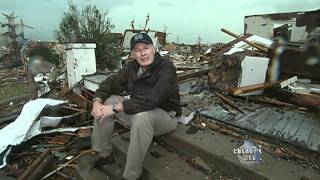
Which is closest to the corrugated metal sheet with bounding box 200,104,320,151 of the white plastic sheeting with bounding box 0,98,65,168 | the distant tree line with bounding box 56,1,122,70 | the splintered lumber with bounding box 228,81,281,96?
the splintered lumber with bounding box 228,81,281,96

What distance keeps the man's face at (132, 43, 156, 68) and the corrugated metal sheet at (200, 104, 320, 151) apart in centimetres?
124

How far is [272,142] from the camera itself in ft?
10.8

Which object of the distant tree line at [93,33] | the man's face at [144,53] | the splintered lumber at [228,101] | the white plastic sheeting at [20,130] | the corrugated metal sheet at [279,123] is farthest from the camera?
the distant tree line at [93,33]

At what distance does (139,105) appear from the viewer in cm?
305

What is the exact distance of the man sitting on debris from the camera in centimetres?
294

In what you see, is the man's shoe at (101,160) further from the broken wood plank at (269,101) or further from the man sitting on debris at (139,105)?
the broken wood plank at (269,101)

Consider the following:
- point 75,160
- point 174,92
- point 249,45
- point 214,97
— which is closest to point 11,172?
point 75,160

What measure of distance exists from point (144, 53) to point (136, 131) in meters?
0.99

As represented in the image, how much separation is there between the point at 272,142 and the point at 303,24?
8939 millimetres

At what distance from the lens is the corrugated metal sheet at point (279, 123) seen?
10.5 feet

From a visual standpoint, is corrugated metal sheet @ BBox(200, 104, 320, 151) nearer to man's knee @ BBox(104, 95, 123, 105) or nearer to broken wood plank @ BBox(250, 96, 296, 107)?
broken wood plank @ BBox(250, 96, 296, 107)

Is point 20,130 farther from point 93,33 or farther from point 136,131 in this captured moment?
point 93,33

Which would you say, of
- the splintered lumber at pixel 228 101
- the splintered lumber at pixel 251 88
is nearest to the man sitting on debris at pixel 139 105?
the splintered lumber at pixel 228 101

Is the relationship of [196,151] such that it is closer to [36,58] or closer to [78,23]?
[78,23]
